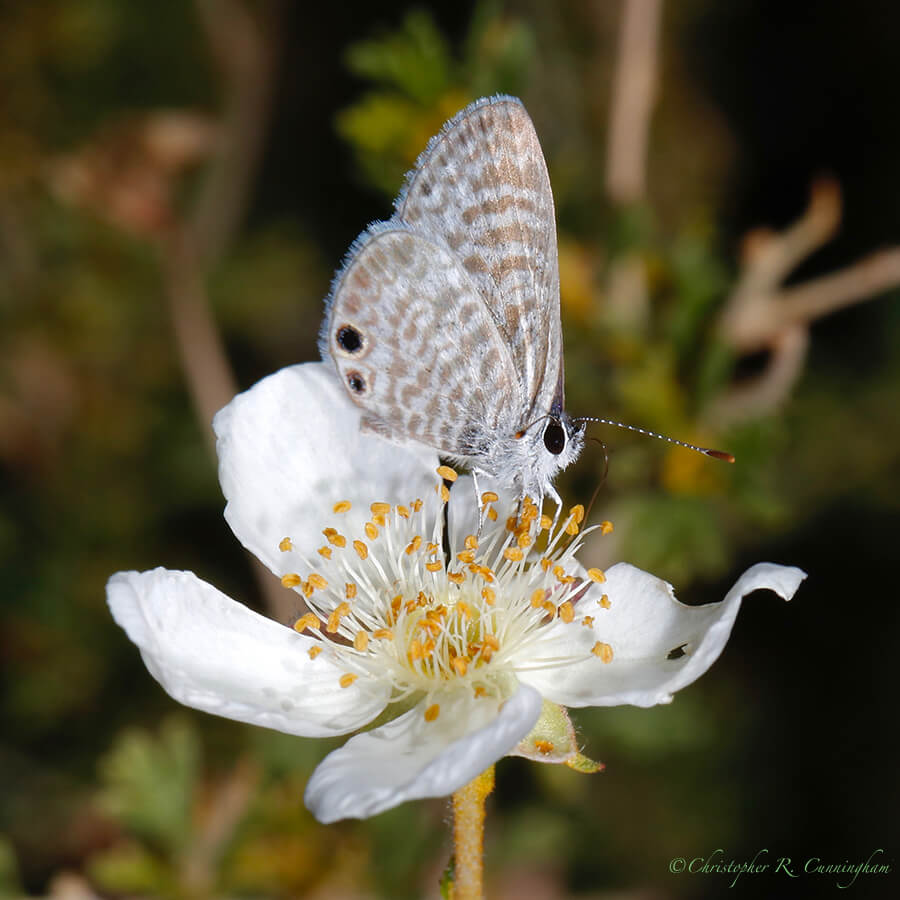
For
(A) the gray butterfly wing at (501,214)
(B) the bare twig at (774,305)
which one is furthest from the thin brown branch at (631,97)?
(A) the gray butterfly wing at (501,214)

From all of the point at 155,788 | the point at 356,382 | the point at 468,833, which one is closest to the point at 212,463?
the point at 155,788

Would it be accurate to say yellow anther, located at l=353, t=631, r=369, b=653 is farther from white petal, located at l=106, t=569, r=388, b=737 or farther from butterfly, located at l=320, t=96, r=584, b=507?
butterfly, located at l=320, t=96, r=584, b=507

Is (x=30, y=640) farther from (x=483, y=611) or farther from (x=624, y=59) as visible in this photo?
(x=624, y=59)

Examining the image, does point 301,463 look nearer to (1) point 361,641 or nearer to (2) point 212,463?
(1) point 361,641

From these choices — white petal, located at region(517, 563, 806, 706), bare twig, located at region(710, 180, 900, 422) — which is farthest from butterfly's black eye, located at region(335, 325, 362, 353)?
bare twig, located at region(710, 180, 900, 422)

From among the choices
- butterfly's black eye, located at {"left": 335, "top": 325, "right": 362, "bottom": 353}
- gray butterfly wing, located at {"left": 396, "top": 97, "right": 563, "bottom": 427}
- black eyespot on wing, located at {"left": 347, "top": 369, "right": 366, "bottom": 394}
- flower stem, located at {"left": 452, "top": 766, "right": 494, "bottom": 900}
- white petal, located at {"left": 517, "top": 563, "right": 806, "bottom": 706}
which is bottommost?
flower stem, located at {"left": 452, "top": 766, "right": 494, "bottom": 900}

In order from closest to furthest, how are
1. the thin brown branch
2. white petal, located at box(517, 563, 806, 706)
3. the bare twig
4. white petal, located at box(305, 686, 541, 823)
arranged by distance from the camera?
white petal, located at box(305, 686, 541, 823)
white petal, located at box(517, 563, 806, 706)
the bare twig
the thin brown branch
